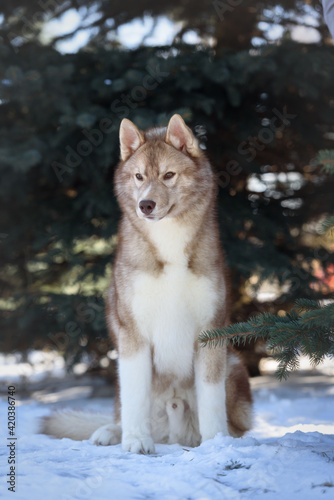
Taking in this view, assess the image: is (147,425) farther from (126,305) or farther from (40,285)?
(40,285)

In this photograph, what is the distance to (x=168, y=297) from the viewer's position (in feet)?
8.79

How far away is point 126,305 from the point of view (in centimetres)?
273

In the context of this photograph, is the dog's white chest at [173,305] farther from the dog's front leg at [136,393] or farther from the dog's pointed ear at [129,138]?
the dog's pointed ear at [129,138]

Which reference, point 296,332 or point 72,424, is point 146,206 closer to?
point 296,332

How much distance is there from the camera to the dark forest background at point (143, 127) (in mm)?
4527

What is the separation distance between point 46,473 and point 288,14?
4666 mm

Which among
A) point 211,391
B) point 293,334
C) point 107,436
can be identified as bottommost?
point 107,436

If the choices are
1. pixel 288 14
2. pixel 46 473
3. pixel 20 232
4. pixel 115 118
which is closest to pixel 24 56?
pixel 115 118

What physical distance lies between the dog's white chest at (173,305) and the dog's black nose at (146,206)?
0.75ft

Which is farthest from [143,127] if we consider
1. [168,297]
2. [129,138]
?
[168,297]

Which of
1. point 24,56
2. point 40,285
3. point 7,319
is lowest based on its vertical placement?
point 7,319

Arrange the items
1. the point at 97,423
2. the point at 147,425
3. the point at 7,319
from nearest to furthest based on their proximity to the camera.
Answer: the point at 147,425, the point at 97,423, the point at 7,319

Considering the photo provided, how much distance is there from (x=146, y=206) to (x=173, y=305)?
1.66ft

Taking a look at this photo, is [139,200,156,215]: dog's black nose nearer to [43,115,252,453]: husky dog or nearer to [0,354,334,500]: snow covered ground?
[43,115,252,453]: husky dog
